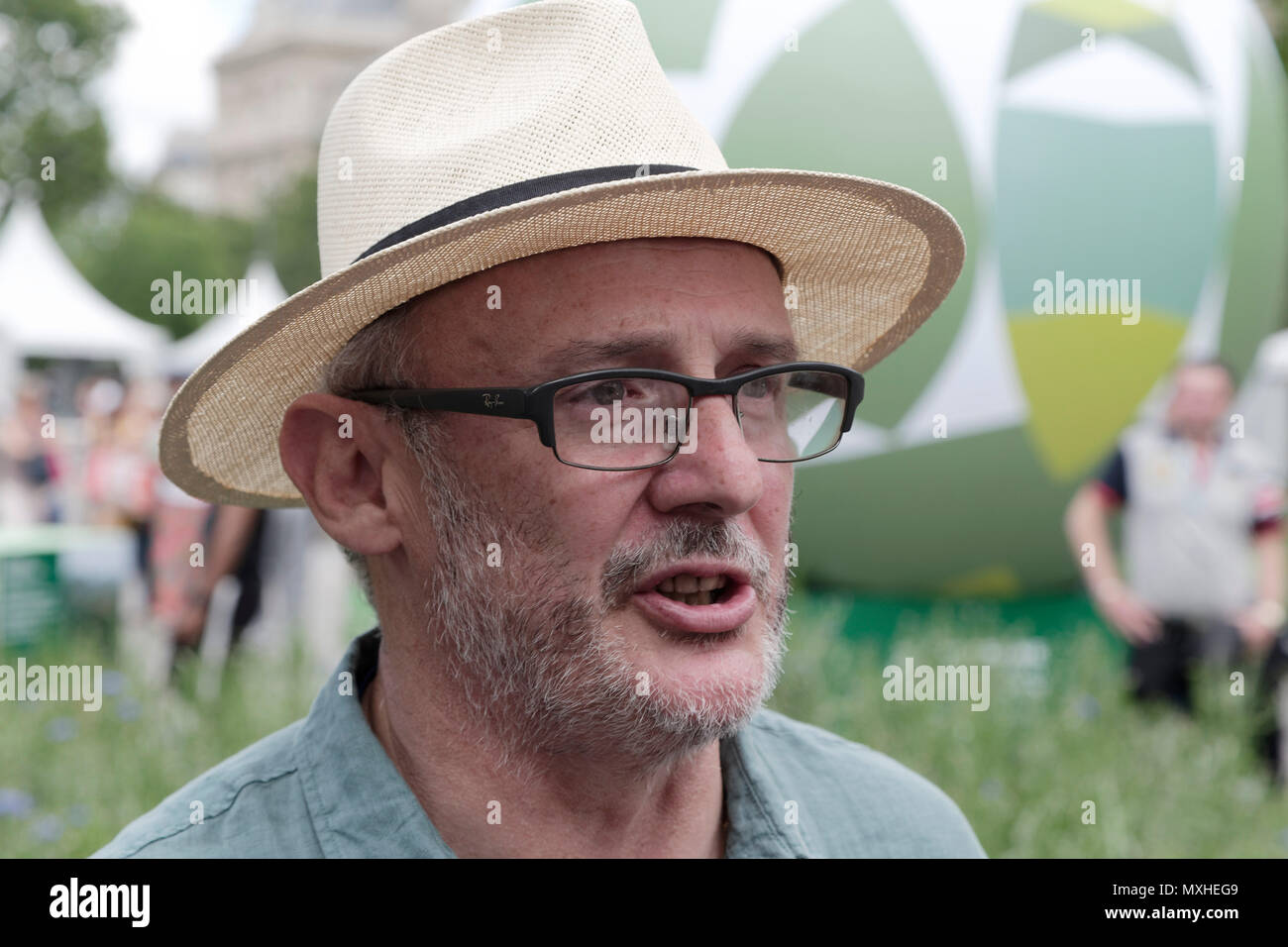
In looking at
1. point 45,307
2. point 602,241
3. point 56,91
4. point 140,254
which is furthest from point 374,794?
point 140,254

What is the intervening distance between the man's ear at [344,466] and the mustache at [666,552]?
1.21ft

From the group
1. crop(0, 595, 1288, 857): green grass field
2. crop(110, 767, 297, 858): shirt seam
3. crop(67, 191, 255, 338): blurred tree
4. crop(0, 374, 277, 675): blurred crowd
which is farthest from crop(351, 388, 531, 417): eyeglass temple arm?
crop(67, 191, 255, 338): blurred tree

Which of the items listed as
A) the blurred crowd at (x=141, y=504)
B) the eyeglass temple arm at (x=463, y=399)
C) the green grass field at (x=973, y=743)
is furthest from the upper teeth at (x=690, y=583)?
the blurred crowd at (x=141, y=504)

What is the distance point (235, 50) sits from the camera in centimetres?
6147

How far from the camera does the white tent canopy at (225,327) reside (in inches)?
335

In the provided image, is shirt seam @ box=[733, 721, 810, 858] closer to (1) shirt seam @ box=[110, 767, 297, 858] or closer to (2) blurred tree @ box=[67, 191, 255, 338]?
(1) shirt seam @ box=[110, 767, 297, 858]

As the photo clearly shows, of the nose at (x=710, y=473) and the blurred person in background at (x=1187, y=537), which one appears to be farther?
the blurred person in background at (x=1187, y=537)

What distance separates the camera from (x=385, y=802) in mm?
1803

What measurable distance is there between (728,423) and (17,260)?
968 centimetres

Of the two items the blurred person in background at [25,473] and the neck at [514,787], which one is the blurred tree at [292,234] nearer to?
the blurred person in background at [25,473]

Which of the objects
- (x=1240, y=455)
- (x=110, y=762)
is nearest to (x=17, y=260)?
(x=110, y=762)

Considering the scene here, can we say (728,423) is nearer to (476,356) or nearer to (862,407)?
(476,356)

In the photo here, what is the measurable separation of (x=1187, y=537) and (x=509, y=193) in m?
4.22

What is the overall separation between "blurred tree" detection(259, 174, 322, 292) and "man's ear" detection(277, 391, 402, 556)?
39.9 metres
